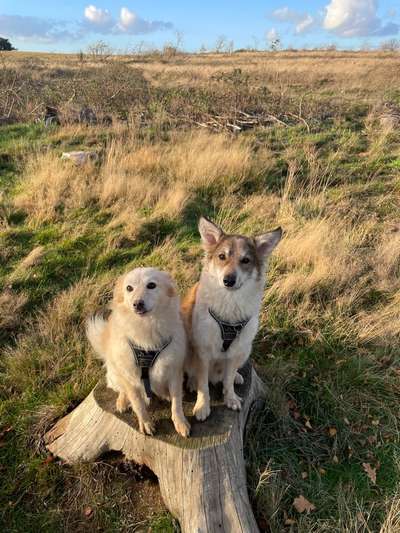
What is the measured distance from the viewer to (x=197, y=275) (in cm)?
495

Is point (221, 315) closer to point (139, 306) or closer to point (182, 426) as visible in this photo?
point (139, 306)

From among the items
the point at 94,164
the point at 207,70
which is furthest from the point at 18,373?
the point at 207,70

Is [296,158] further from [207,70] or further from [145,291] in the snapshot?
[207,70]

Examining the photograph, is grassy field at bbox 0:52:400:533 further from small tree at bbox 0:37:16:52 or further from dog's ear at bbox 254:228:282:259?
small tree at bbox 0:37:16:52

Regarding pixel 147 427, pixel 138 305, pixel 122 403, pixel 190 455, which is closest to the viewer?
pixel 138 305

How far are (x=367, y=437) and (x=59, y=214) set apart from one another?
5263 mm

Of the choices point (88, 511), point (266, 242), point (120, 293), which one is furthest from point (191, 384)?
point (266, 242)

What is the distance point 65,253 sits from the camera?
18.0 feet

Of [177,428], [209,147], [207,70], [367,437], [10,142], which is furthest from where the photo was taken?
[207,70]

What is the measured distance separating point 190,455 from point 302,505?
3.04ft

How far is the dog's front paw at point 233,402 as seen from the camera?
2857 mm

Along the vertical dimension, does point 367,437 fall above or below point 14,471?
above

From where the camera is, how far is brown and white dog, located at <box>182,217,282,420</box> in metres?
2.74

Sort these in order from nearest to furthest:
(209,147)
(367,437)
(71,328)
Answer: (367,437) < (71,328) < (209,147)
